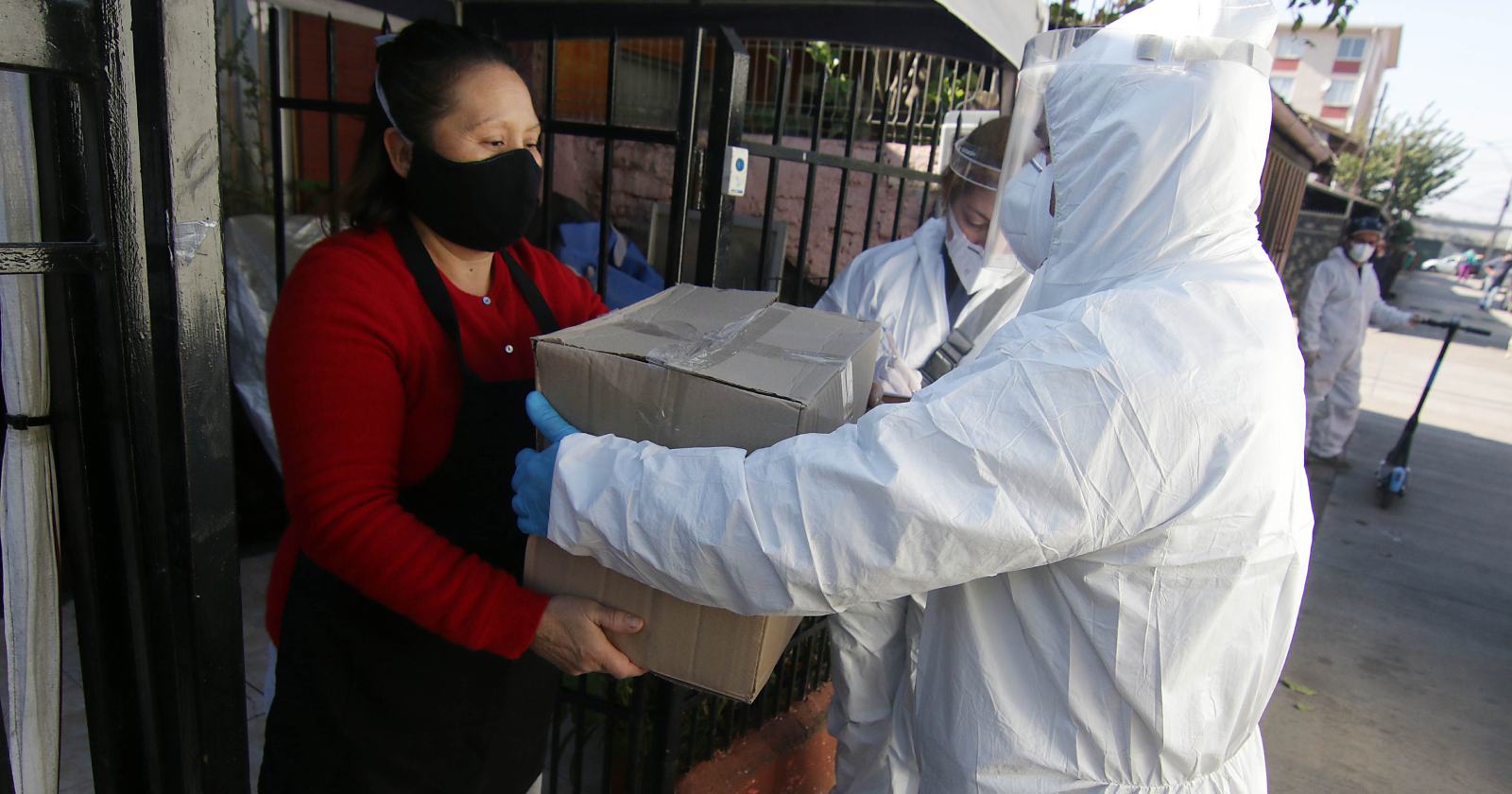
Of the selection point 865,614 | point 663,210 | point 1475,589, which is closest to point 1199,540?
point 865,614

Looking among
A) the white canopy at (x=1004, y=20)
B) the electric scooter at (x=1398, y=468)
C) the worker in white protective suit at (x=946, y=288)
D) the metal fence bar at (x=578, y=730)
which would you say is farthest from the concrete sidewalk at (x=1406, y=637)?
the white canopy at (x=1004, y=20)

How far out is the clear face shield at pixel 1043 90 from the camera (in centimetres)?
126

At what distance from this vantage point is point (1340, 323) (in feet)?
23.6

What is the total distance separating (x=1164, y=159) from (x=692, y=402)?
0.75 metres

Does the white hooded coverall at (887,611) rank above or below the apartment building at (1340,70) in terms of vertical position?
below

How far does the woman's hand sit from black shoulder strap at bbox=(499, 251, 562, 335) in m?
0.52

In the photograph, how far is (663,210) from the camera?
15.6 feet

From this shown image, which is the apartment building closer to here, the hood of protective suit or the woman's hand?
the hood of protective suit

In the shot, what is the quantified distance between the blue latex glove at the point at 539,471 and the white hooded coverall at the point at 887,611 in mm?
727

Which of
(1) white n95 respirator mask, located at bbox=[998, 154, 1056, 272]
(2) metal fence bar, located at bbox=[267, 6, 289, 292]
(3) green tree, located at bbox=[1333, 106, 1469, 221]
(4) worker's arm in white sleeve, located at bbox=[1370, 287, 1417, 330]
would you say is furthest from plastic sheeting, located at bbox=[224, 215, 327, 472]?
(3) green tree, located at bbox=[1333, 106, 1469, 221]

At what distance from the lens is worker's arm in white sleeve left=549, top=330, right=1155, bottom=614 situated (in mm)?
1030

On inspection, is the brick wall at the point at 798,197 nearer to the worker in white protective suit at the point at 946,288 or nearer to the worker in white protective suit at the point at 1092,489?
the worker in white protective suit at the point at 946,288

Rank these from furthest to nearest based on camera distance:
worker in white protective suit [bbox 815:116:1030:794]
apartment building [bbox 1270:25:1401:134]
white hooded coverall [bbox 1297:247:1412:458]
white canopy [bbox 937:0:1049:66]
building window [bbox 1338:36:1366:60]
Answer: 1. building window [bbox 1338:36:1366:60]
2. apartment building [bbox 1270:25:1401:134]
3. white hooded coverall [bbox 1297:247:1412:458]
4. worker in white protective suit [bbox 815:116:1030:794]
5. white canopy [bbox 937:0:1049:66]

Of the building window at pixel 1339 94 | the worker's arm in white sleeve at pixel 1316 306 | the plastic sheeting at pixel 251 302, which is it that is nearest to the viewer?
the plastic sheeting at pixel 251 302
